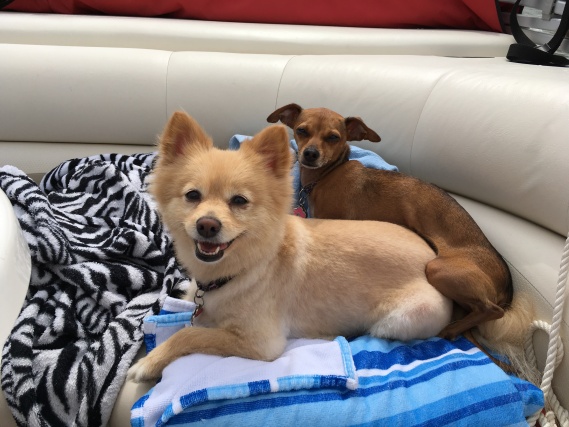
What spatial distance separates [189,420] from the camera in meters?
1.14

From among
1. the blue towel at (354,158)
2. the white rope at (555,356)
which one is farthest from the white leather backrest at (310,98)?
the white rope at (555,356)

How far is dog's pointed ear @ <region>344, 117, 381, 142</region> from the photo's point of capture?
1979 millimetres

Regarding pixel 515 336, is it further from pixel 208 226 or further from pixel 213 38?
pixel 213 38

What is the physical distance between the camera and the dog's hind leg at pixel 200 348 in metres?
1.30

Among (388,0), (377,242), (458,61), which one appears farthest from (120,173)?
(388,0)

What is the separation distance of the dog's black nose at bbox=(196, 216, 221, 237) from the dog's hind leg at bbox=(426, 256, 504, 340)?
0.77m

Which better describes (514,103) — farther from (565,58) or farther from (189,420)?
(189,420)

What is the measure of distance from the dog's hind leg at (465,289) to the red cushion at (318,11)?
214 cm

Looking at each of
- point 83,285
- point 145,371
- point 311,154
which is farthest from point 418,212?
point 83,285

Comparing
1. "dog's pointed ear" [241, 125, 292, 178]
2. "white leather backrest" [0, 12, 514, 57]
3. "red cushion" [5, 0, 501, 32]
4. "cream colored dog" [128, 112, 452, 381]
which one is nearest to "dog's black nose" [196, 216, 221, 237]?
"cream colored dog" [128, 112, 452, 381]

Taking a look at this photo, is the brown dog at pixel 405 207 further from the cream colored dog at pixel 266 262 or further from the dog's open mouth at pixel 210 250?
the dog's open mouth at pixel 210 250

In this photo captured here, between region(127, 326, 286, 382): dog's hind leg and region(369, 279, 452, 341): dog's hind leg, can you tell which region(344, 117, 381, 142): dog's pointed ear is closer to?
region(369, 279, 452, 341): dog's hind leg

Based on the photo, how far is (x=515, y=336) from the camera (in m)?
1.42

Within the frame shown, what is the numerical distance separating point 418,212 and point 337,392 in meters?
0.84
